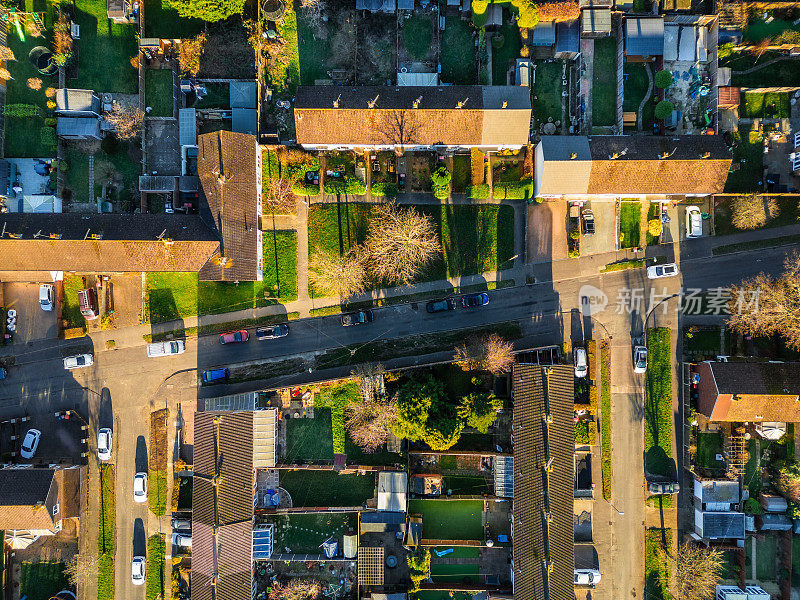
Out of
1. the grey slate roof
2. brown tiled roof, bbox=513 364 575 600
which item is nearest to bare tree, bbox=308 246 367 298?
brown tiled roof, bbox=513 364 575 600

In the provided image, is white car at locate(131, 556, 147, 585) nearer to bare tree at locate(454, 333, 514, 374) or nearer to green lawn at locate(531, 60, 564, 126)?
bare tree at locate(454, 333, 514, 374)

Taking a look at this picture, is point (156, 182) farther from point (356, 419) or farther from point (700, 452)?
point (700, 452)

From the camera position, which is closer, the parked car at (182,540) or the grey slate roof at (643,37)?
the parked car at (182,540)

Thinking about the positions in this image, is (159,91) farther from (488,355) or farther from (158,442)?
(488,355)

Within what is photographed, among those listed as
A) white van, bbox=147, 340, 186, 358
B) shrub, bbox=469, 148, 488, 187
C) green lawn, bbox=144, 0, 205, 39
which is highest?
green lawn, bbox=144, 0, 205, 39

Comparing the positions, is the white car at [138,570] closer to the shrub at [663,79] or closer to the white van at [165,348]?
the white van at [165,348]

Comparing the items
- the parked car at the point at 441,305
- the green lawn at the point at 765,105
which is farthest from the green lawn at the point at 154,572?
the green lawn at the point at 765,105
